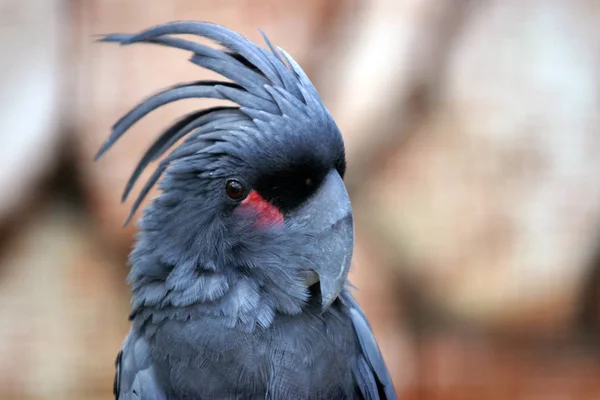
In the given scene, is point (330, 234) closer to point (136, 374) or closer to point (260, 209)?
point (260, 209)

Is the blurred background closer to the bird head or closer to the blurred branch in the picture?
the blurred branch

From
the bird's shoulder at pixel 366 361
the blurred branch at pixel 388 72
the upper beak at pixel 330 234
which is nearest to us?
the upper beak at pixel 330 234

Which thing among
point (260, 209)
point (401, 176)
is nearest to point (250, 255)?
point (260, 209)

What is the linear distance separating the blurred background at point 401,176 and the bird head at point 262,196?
154 cm

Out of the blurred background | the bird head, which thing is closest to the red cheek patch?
the bird head

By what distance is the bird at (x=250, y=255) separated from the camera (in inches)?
55.1

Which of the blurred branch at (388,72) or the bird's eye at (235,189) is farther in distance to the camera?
the blurred branch at (388,72)

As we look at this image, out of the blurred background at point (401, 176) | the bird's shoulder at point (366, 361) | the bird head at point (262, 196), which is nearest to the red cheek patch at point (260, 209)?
the bird head at point (262, 196)

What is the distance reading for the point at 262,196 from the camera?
1.42 metres

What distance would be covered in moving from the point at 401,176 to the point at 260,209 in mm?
1804

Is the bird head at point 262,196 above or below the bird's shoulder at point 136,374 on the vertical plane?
above

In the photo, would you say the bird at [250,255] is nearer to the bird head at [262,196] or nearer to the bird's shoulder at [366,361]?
the bird head at [262,196]

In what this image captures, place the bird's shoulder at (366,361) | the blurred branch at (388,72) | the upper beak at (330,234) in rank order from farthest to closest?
the blurred branch at (388,72) < the bird's shoulder at (366,361) < the upper beak at (330,234)

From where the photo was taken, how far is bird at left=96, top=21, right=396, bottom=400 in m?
1.40
